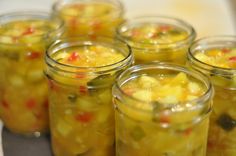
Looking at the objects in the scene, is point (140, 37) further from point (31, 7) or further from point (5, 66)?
point (31, 7)

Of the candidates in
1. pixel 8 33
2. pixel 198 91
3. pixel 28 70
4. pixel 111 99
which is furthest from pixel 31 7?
pixel 198 91

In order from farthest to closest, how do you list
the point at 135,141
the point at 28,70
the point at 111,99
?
the point at 28,70
the point at 111,99
the point at 135,141

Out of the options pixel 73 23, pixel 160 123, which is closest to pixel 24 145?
pixel 73 23

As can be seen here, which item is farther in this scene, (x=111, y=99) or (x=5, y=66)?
(x=5, y=66)

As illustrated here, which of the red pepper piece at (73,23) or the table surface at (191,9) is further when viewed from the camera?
the table surface at (191,9)

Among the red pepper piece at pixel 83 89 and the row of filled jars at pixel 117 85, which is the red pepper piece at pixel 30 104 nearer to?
the row of filled jars at pixel 117 85

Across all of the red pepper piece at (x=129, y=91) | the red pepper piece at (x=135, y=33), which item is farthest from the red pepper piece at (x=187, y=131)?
the red pepper piece at (x=135, y=33)
